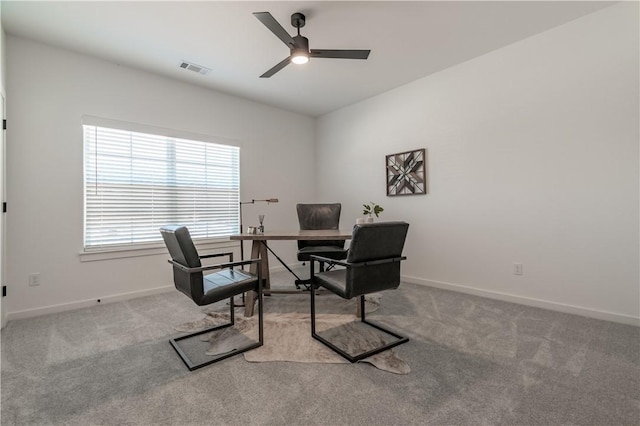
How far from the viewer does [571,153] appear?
9.06 feet

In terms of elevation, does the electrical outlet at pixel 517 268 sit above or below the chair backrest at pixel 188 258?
below

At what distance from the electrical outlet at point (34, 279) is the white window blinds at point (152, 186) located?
18.5 inches

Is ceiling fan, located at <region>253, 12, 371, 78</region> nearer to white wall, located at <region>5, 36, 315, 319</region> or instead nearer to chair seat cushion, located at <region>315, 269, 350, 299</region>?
chair seat cushion, located at <region>315, 269, 350, 299</region>

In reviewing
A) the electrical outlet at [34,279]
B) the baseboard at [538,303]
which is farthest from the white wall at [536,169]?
the electrical outlet at [34,279]

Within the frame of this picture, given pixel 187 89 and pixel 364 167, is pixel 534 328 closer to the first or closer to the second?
pixel 364 167

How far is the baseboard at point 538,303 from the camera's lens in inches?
99.6

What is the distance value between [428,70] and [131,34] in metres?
3.36

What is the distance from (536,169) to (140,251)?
457 cm

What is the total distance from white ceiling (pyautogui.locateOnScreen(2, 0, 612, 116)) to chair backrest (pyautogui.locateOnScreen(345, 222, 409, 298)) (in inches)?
76.8

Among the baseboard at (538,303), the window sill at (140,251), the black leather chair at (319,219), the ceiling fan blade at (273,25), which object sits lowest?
the baseboard at (538,303)

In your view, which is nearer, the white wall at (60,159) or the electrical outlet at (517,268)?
the white wall at (60,159)

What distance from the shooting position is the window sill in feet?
10.5

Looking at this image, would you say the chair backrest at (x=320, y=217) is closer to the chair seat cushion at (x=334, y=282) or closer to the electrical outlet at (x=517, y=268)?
the chair seat cushion at (x=334, y=282)

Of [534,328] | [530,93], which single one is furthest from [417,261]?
[530,93]
